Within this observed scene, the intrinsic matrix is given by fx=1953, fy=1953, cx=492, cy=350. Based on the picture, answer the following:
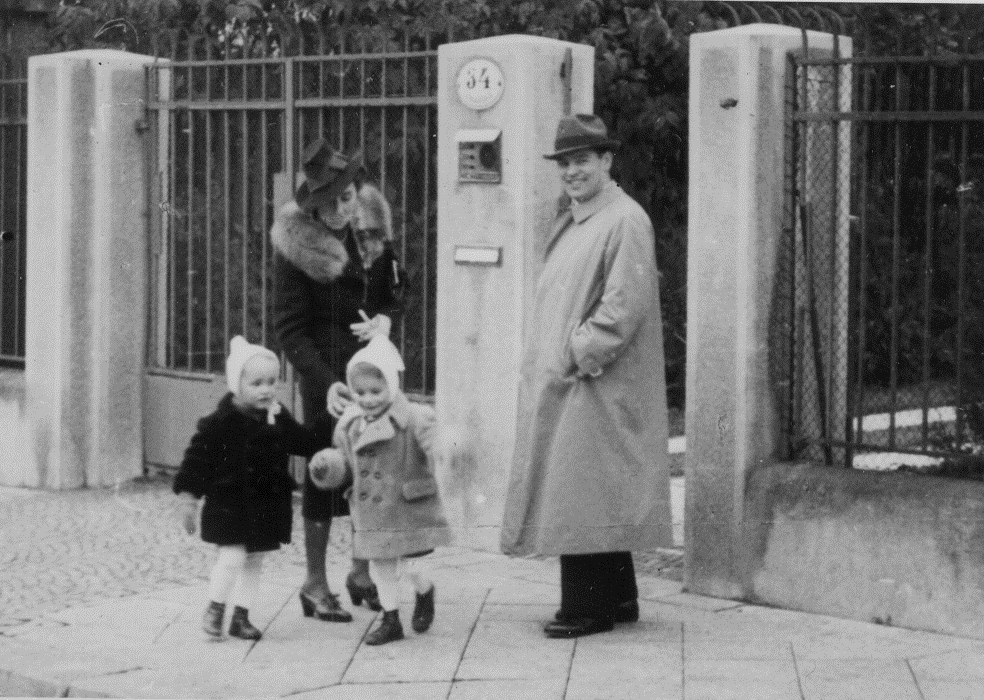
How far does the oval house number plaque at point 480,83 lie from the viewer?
8.84m

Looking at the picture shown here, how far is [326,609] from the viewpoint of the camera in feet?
24.7

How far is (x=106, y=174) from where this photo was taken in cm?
1096

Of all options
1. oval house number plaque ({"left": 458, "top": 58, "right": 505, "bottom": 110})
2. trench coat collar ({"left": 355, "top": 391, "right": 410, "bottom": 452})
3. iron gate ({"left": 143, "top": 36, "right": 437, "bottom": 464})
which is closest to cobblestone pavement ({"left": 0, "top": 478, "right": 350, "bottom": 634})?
iron gate ({"left": 143, "top": 36, "right": 437, "bottom": 464})

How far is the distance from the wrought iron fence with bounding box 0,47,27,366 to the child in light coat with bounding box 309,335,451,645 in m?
4.97

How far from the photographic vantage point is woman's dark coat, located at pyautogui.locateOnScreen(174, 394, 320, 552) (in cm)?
711

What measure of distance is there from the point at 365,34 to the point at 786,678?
5.28m

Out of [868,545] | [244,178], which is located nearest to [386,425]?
[868,545]

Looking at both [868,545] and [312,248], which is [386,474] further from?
[868,545]

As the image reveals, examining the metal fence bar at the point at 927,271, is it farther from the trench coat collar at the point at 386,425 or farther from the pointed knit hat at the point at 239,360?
the pointed knit hat at the point at 239,360

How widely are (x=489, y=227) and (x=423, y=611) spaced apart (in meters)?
2.27

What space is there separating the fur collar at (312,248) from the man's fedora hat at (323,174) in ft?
0.23

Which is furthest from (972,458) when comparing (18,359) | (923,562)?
(18,359)

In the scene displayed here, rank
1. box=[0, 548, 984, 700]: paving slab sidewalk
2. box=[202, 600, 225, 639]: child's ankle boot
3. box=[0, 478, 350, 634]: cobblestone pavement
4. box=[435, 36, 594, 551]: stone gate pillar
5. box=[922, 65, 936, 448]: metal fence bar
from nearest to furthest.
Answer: box=[0, 548, 984, 700]: paving slab sidewalk, box=[202, 600, 225, 639]: child's ankle boot, box=[922, 65, 936, 448]: metal fence bar, box=[0, 478, 350, 634]: cobblestone pavement, box=[435, 36, 594, 551]: stone gate pillar

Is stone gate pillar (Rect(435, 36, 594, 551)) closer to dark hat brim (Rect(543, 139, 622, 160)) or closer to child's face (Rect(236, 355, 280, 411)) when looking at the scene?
dark hat brim (Rect(543, 139, 622, 160))
